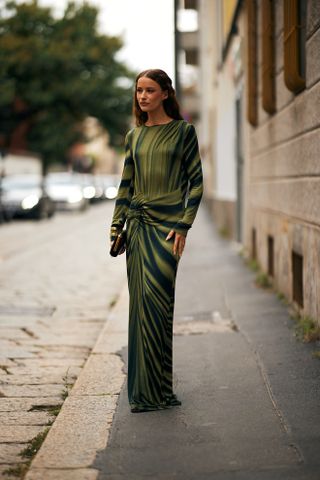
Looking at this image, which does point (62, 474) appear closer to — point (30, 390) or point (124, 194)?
point (124, 194)

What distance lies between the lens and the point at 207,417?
4.43 metres

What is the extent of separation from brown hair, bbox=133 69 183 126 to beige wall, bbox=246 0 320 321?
6.03 ft

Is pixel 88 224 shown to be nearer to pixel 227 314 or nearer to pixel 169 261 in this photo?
pixel 227 314

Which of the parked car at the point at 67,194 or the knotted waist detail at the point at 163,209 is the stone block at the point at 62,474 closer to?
the knotted waist detail at the point at 163,209

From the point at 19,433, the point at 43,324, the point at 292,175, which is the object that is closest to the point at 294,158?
the point at 292,175

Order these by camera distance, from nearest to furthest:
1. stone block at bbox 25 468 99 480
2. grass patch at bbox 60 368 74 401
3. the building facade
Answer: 1. stone block at bbox 25 468 99 480
2. grass patch at bbox 60 368 74 401
3. the building facade

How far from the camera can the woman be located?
4.53m

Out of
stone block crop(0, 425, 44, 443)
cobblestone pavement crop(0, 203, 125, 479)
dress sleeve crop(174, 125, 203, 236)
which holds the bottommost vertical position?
cobblestone pavement crop(0, 203, 125, 479)

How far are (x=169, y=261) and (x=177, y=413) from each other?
76 centimetres

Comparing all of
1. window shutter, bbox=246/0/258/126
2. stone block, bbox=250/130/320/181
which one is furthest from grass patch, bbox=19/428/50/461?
window shutter, bbox=246/0/258/126

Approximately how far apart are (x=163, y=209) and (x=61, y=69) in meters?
42.2

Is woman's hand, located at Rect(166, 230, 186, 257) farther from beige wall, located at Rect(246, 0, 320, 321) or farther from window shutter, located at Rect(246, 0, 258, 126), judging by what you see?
window shutter, located at Rect(246, 0, 258, 126)

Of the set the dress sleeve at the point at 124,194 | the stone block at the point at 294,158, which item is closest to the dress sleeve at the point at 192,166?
the dress sleeve at the point at 124,194

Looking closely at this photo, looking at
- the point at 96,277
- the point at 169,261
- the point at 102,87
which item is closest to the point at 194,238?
the point at 96,277
